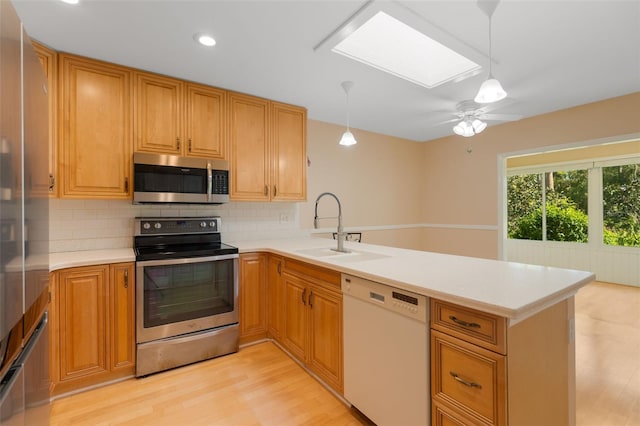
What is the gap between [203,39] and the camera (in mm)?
2068

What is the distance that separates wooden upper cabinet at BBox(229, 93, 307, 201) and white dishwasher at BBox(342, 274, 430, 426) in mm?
1657

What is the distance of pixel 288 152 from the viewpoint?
3.29 meters

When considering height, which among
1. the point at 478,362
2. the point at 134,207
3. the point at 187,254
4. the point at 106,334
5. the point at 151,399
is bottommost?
the point at 151,399

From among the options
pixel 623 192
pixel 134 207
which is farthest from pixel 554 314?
pixel 623 192

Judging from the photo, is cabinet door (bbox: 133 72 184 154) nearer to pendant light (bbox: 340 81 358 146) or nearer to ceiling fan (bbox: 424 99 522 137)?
pendant light (bbox: 340 81 358 146)

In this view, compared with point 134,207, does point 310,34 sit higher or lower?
higher

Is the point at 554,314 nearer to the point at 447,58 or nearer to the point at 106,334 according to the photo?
the point at 447,58

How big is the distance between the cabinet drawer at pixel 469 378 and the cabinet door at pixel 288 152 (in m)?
2.30

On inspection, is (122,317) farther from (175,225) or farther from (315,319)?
(315,319)

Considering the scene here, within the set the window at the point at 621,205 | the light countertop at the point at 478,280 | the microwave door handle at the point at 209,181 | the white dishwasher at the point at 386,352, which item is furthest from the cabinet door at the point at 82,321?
the window at the point at 621,205

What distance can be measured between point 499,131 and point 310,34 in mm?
3437

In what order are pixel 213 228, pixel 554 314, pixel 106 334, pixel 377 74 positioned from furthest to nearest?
pixel 213 228 → pixel 377 74 → pixel 106 334 → pixel 554 314

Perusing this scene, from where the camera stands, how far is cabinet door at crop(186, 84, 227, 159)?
2717 millimetres

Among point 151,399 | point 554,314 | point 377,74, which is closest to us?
point 554,314
